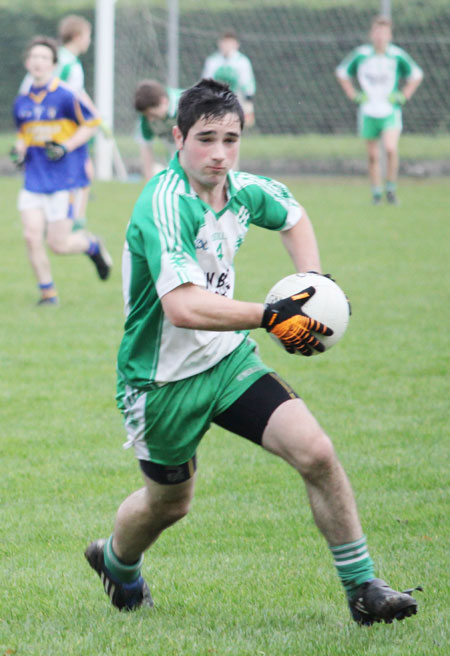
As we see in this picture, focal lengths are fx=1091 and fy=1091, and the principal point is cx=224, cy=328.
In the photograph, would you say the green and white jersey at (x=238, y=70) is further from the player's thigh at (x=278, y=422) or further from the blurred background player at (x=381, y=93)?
the player's thigh at (x=278, y=422)

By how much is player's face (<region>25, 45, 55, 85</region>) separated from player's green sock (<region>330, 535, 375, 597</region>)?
704cm

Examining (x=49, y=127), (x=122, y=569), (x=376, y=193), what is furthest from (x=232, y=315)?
(x=376, y=193)

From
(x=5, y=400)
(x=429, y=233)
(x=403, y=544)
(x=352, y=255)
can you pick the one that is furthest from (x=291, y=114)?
(x=403, y=544)

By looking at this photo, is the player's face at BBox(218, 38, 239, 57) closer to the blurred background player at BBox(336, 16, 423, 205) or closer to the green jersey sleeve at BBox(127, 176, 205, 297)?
the blurred background player at BBox(336, 16, 423, 205)

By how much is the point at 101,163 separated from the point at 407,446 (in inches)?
691

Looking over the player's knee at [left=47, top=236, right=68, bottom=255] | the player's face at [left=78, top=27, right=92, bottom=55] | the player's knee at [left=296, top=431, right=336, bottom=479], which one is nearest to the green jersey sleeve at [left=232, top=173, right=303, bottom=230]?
the player's knee at [left=296, top=431, right=336, bottom=479]

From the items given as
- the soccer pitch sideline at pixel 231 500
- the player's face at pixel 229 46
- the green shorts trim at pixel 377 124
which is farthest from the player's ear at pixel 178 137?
the player's face at pixel 229 46

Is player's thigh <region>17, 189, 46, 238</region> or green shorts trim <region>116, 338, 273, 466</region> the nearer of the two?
green shorts trim <region>116, 338, 273, 466</region>

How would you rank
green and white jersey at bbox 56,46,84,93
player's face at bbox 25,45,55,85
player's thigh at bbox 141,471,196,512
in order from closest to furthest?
1. player's thigh at bbox 141,471,196,512
2. player's face at bbox 25,45,55,85
3. green and white jersey at bbox 56,46,84,93

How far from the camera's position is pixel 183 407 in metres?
3.70

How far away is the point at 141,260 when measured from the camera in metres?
3.67

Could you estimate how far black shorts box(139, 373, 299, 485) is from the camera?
143 inches

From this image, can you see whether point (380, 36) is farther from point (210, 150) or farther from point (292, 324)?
point (292, 324)

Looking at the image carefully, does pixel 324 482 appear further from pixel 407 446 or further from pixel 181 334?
pixel 407 446
